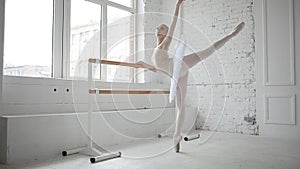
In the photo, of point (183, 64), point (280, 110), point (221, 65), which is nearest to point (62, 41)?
point (183, 64)

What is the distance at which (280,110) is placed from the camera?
3.99 metres

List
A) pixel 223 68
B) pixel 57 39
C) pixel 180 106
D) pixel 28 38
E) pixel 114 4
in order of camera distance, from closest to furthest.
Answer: pixel 180 106, pixel 28 38, pixel 57 39, pixel 114 4, pixel 223 68

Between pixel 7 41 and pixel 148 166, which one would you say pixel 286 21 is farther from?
pixel 7 41

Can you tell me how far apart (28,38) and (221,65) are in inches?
120

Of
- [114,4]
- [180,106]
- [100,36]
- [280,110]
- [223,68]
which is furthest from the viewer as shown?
[223,68]

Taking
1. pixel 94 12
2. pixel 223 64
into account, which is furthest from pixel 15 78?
pixel 223 64

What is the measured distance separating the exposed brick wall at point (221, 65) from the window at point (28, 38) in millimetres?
1980

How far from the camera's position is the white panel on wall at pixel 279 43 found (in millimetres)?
3939

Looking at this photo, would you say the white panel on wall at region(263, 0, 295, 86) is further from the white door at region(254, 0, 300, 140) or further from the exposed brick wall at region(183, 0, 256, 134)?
the exposed brick wall at region(183, 0, 256, 134)

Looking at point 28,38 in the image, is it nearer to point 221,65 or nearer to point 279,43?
point 221,65

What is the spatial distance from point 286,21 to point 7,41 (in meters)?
3.69

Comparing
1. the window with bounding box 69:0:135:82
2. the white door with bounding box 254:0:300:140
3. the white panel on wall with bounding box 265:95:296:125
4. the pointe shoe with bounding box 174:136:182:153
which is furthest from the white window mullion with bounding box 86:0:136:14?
the white panel on wall with bounding box 265:95:296:125

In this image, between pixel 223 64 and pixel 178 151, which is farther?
pixel 223 64

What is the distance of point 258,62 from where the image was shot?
168 inches
